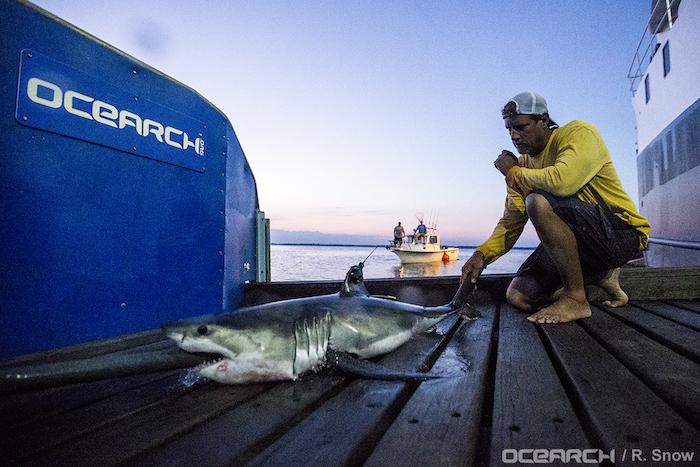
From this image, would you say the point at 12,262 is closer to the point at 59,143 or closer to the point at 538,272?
the point at 59,143

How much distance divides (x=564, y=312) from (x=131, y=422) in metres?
2.90

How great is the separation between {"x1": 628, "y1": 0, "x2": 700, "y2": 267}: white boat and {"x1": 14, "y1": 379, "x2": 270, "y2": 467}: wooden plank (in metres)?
8.30

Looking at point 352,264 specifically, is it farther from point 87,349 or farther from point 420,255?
point 87,349

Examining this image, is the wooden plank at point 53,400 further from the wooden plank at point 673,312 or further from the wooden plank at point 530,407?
the wooden plank at point 673,312

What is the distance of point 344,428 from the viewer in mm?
1165

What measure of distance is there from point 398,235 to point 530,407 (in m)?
32.1

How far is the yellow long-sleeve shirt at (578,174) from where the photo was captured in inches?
107

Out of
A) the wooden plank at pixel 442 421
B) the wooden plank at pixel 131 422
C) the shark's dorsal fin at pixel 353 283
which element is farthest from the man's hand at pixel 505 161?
the wooden plank at pixel 131 422

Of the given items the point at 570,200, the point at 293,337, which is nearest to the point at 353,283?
the point at 293,337

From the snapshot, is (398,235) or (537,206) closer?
(537,206)

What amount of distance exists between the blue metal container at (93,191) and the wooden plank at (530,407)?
2.55 m

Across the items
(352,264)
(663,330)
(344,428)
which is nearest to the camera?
(344,428)

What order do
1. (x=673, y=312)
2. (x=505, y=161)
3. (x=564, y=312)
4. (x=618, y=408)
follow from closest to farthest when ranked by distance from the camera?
(x=618, y=408), (x=564, y=312), (x=673, y=312), (x=505, y=161)

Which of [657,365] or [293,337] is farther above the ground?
[293,337]
